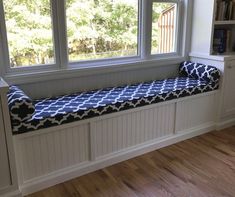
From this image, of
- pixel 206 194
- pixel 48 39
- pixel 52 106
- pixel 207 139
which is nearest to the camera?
pixel 206 194

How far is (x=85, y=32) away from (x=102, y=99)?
0.70m

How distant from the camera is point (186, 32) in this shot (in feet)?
10.2

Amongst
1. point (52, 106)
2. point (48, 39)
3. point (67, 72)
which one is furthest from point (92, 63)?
point (52, 106)

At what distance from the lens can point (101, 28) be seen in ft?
8.61

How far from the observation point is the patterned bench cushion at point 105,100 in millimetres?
1943

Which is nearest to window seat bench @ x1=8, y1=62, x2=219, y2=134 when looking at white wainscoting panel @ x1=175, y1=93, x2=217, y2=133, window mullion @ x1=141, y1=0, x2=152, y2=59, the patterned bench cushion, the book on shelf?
the patterned bench cushion

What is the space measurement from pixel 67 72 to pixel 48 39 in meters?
0.33

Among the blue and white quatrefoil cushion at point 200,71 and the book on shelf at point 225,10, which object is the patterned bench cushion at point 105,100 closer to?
the blue and white quatrefoil cushion at point 200,71

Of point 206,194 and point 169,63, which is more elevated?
point 169,63

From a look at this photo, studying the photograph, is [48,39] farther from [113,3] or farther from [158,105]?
[158,105]

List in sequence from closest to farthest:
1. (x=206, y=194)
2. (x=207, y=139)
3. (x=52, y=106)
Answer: (x=206, y=194)
(x=52, y=106)
(x=207, y=139)

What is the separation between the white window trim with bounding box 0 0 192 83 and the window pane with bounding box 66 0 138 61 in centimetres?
6

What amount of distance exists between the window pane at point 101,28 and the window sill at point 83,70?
11 centimetres

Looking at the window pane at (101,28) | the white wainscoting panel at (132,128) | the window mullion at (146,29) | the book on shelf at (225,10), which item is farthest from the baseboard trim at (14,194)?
the book on shelf at (225,10)
